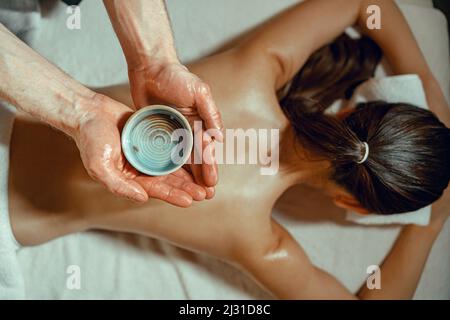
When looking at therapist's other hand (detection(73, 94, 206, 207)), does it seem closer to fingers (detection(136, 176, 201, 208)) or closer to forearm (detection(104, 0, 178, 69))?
fingers (detection(136, 176, 201, 208))

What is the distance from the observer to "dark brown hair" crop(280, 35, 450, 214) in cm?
89

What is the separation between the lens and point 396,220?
110cm

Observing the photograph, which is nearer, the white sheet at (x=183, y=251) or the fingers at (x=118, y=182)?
the fingers at (x=118, y=182)

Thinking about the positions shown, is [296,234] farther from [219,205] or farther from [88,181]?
[88,181]

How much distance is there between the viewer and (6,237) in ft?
2.99

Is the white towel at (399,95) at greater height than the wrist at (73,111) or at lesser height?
lesser

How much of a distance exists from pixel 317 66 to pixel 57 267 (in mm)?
778

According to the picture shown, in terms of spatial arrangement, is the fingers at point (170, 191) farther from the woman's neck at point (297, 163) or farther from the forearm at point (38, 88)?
the woman's neck at point (297, 163)

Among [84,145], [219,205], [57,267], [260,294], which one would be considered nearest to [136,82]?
[84,145]

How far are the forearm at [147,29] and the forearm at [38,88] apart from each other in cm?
13

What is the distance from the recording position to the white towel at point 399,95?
1072 millimetres

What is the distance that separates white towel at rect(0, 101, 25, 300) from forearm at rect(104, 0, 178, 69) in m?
0.28

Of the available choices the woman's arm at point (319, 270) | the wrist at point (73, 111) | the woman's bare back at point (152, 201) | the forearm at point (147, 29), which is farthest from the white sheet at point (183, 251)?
the wrist at point (73, 111)

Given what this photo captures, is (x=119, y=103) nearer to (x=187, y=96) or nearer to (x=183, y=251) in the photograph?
(x=187, y=96)
